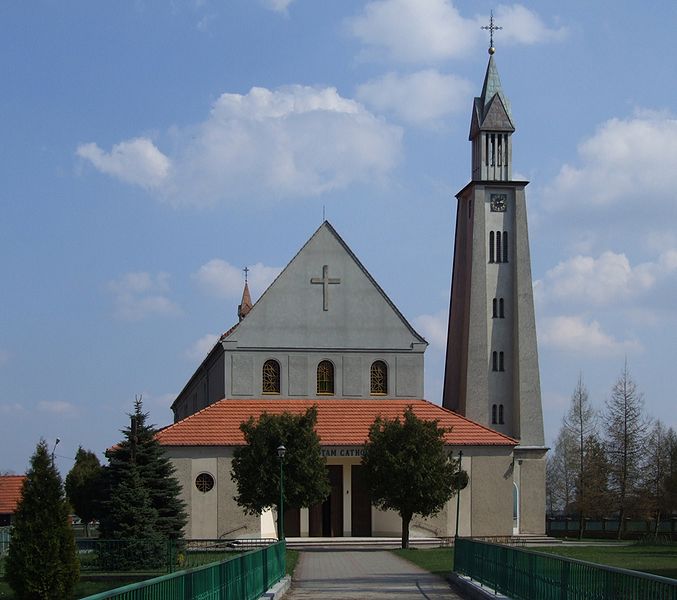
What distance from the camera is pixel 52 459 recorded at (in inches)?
1113

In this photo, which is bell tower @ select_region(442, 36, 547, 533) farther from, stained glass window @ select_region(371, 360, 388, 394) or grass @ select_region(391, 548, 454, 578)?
grass @ select_region(391, 548, 454, 578)

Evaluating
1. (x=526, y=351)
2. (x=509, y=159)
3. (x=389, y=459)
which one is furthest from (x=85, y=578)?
(x=509, y=159)

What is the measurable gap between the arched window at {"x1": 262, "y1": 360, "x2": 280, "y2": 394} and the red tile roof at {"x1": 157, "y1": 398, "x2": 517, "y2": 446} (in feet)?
2.16

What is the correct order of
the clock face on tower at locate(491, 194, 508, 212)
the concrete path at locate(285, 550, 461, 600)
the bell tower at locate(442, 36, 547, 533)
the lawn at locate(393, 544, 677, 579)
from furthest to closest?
1. the clock face on tower at locate(491, 194, 508, 212)
2. the bell tower at locate(442, 36, 547, 533)
3. the lawn at locate(393, 544, 677, 579)
4. the concrete path at locate(285, 550, 461, 600)

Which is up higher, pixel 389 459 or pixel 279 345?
pixel 279 345

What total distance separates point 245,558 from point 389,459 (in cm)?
2757

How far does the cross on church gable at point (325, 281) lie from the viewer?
186ft

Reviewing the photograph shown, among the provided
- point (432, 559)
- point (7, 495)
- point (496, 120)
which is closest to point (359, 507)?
point (432, 559)

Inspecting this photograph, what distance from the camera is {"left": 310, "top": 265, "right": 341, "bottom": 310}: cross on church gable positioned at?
56594mm

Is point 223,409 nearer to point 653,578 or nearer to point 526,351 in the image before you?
point 526,351

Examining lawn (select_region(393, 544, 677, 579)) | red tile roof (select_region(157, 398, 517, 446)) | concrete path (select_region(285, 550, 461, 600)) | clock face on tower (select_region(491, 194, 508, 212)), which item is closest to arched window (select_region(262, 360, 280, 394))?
red tile roof (select_region(157, 398, 517, 446))

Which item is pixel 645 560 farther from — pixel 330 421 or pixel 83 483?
pixel 83 483

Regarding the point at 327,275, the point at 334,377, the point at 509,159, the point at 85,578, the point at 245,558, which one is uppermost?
the point at 509,159

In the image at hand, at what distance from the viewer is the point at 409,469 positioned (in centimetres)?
4734
